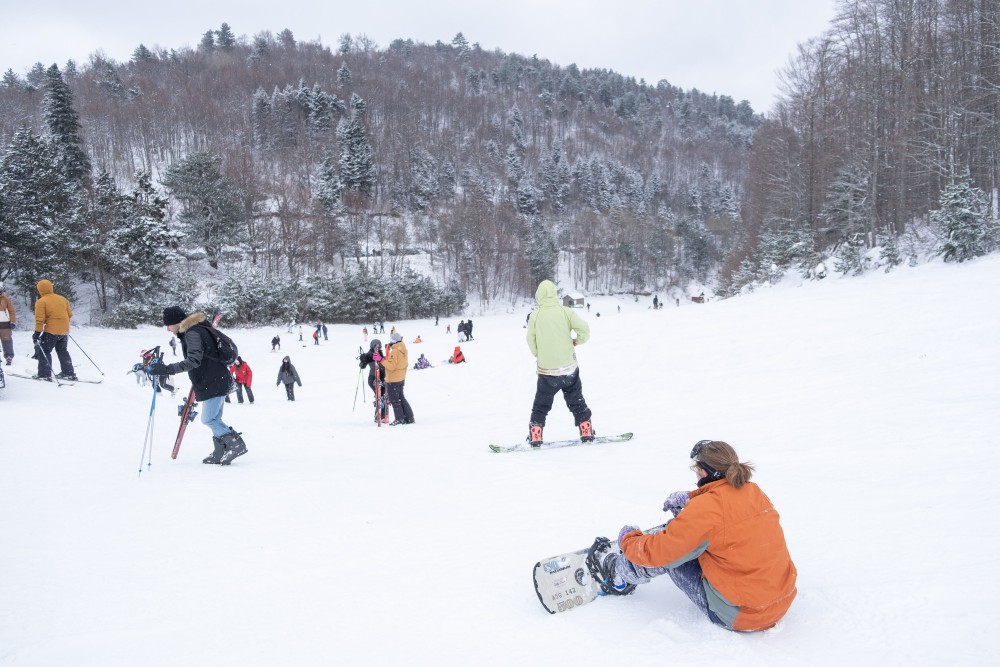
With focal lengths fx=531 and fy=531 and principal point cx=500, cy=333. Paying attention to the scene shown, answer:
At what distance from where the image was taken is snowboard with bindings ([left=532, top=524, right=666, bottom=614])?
259cm

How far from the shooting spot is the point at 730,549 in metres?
2.27

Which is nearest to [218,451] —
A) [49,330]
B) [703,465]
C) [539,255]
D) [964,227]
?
[703,465]

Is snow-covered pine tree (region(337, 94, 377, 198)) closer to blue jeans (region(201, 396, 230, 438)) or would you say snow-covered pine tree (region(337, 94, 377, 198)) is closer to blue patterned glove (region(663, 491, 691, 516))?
blue jeans (region(201, 396, 230, 438))

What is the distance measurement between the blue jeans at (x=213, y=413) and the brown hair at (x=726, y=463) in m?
4.36

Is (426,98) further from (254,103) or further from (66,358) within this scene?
(66,358)

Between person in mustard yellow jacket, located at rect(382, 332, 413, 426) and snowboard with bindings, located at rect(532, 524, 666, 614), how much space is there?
5.68 metres

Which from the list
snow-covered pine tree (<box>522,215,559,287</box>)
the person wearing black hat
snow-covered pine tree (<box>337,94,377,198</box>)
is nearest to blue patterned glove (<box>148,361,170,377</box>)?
the person wearing black hat

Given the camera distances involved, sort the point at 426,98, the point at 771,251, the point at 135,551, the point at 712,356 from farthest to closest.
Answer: the point at 426,98
the point at 771,251
the point at 712,356
the point at 135,551

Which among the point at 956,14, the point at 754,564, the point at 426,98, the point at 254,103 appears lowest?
the point at 754,564

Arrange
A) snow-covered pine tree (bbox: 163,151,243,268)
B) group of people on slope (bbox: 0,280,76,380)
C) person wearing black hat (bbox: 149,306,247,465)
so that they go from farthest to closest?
snow-covered pine tree (bbox: 163,151,243,268)
group of people on slope (bbox: 0,280,76,380)
person wearing black hat (bbox: 149,306,247,465)

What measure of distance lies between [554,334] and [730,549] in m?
3.78

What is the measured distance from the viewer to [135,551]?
3.15m

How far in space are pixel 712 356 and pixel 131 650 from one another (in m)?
10.6

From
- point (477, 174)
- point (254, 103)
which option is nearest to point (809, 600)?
point (477, 174)
